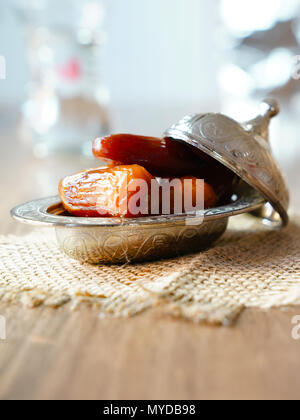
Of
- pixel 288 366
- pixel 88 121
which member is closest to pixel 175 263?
pixel 288 366

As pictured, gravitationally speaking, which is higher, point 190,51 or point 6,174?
point 190,51

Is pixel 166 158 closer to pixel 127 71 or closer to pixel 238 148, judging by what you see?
pixel 238 148

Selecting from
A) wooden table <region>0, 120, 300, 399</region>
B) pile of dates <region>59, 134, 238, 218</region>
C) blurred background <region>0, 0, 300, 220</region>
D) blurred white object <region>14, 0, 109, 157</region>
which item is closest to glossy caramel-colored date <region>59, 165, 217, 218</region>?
pile of dates <region>59, 134, 238, 218</region>

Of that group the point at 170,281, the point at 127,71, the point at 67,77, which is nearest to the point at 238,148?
the point at 170,281

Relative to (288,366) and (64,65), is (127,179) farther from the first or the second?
(64,65)

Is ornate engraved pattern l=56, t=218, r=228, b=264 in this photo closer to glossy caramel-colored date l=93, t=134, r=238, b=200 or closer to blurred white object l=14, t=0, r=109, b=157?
glossy caramel-colored date l=93, t=134, r=238, b=200

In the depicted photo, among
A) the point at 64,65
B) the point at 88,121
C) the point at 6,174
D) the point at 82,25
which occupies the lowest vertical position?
the point at 6,174

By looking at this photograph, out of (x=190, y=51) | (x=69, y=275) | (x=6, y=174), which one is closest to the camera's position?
(x=69, y=275)
